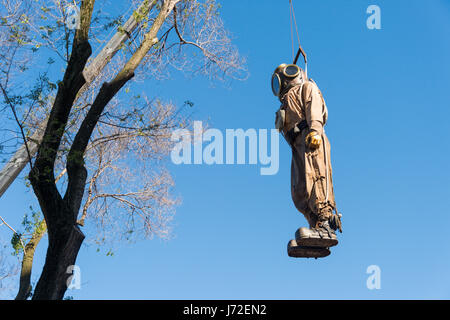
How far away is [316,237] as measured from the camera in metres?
8.52

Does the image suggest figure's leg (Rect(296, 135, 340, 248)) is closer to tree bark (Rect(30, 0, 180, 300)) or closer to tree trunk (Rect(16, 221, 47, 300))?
tree bark (Rect(30, 0, 180, 300))

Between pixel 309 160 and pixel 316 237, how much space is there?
4.49ft

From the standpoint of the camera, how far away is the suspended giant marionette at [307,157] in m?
8.66

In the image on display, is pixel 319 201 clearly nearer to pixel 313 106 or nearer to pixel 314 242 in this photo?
pixel 314 242

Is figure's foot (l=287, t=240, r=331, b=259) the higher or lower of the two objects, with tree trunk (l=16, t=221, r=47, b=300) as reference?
A: lower

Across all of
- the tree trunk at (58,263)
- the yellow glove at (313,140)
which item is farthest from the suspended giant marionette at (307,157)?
the tree trunk at (58,263)

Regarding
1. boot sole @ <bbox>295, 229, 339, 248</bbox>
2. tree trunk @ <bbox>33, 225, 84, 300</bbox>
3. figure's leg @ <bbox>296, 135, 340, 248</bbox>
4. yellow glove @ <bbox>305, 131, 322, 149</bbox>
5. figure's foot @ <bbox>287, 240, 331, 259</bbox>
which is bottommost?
tree trunk @ <bbox>33, 225, 84, 300</bbox>

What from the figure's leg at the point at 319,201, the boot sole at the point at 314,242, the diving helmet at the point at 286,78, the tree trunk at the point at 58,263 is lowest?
the tree trunk at the point at 58,263

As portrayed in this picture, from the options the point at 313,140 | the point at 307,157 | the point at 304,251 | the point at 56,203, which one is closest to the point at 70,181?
the point at 56,203

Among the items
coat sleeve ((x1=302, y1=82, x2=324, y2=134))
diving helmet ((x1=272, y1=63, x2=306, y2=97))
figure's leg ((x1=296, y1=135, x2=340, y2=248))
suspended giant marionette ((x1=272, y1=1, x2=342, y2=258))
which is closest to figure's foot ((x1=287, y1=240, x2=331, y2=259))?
suspended giant marionette ((x1=272, y1=1, x2=342, y2=258))

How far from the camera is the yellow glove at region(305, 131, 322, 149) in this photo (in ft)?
30.6

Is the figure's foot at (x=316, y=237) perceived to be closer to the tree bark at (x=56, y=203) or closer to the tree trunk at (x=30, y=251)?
the tree bark at (x=56, y=203)
